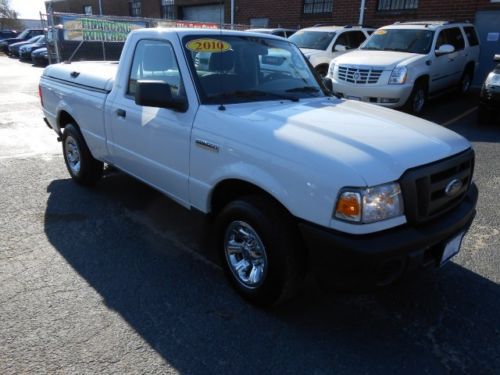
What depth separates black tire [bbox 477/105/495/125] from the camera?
326 inches

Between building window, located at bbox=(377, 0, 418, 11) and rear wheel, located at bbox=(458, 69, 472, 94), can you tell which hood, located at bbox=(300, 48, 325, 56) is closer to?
rear wheel, located at bbox=(458, 69, 472, 94)

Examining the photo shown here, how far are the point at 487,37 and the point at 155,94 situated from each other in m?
13.0

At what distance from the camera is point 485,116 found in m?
8.41

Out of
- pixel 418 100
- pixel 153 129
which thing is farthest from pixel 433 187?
pixel 418 100

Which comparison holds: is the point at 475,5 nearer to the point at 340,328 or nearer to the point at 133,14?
the point at 340,328

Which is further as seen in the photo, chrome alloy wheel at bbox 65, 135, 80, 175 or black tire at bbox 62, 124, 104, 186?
chrome alloy wheel at bbox 65, 135, 80, 175

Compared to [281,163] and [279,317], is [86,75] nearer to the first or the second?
[281,163]

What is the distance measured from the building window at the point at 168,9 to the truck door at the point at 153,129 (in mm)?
21931

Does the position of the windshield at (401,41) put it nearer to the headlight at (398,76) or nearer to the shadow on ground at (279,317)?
the headlight at (398,76)

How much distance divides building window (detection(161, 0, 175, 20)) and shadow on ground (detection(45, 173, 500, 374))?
22.5 metres

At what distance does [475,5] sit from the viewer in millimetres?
12867

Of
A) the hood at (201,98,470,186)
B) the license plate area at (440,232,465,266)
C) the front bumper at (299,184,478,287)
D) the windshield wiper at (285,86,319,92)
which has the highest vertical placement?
the windshield wiper at (285,86,319,92)

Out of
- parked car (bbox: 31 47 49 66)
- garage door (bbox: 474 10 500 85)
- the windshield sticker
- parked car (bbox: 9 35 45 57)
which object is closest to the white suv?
garage door (bbox: 474 10 500 85)

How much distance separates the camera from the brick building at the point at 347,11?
1330cm
